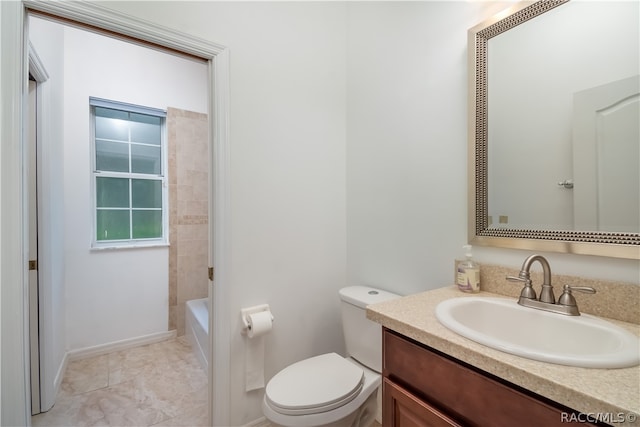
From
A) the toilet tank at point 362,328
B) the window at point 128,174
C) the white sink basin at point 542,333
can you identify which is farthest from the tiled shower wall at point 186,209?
the white sink basin at point 542,333

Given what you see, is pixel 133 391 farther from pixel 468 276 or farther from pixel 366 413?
Result: pixel 468 276

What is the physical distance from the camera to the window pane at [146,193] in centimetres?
269

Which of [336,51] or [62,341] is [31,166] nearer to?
[62,341]

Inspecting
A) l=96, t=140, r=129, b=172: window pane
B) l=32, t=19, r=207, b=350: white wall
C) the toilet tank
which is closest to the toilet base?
the toilet tank

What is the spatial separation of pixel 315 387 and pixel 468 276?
79 cm

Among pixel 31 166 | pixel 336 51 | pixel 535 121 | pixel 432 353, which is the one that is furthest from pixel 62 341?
pixel 535 121

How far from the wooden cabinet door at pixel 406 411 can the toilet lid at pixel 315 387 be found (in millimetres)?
286

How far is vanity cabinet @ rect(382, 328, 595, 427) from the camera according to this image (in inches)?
23.1

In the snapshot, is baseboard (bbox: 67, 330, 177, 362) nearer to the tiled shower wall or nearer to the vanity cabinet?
the tiled shower wall

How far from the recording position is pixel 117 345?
96.2 inches

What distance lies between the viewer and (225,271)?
1433mm

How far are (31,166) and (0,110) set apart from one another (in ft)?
2.61

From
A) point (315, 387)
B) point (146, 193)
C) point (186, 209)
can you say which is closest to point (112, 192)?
point (146, 193)

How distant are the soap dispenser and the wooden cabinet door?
49 cm
